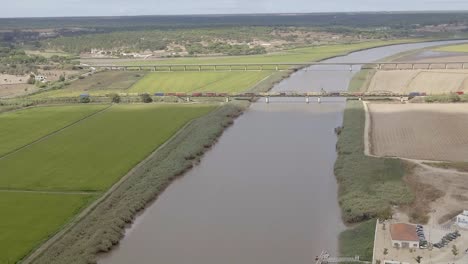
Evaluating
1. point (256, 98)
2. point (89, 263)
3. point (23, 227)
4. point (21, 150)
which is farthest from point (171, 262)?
point (256, 98)

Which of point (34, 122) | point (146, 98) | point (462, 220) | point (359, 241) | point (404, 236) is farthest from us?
point (146, 98)

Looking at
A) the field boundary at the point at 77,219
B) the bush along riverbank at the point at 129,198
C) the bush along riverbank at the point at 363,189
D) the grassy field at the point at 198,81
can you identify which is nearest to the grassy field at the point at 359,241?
the bush along riverbank at the point at 363,189

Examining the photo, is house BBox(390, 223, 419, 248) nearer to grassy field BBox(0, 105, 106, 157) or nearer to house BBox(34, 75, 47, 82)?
grassy field BBox(0, 105, 106, 157)

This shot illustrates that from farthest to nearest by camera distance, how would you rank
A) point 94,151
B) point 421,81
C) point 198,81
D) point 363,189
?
point 198,81
point 421,81
point 94,151
point 363,189

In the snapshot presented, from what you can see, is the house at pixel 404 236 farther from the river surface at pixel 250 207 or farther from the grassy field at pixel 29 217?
the grassy field at pixel 29 217

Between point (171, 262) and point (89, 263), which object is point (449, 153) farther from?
point (89, 263)

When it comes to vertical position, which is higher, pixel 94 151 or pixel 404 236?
pixel 404 236

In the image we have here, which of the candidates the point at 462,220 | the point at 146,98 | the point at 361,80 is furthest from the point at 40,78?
the point at 462,220

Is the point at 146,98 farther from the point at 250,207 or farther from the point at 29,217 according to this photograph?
the point at 250,207
